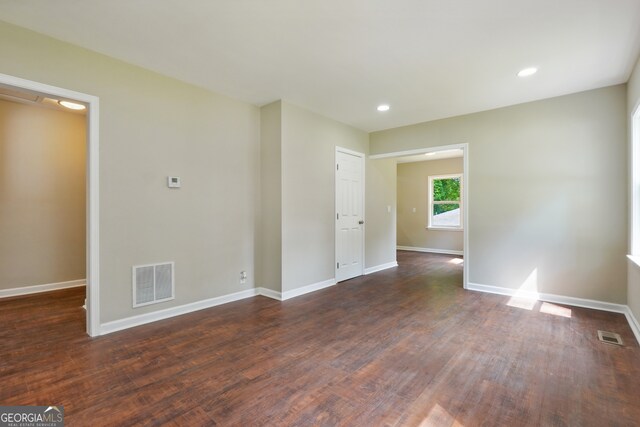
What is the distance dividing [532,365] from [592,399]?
44 centimetres

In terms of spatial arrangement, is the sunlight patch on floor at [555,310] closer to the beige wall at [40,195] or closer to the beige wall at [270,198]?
the beige wall at [270,198]

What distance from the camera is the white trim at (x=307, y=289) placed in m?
4.16

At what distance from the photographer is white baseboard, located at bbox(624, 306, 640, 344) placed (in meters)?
2.83

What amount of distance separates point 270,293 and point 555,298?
12.5 feet

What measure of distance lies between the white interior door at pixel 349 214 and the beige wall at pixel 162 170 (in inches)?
59.1

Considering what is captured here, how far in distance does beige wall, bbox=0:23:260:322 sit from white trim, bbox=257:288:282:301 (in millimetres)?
239

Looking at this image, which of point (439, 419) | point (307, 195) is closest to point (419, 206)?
point (307, 195)

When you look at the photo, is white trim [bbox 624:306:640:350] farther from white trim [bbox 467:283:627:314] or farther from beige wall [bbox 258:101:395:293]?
beige wall [bbox 258:101:395:293]

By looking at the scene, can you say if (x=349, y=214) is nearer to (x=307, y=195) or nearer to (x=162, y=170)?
(x=307, y=195)

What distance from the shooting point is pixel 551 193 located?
3.97 metres

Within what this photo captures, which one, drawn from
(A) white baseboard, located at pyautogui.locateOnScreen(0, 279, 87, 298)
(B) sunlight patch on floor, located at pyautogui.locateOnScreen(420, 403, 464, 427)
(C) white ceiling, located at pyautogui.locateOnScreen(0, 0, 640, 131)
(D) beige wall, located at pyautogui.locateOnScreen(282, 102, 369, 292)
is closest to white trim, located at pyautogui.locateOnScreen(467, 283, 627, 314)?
(D) beige wall, located at pyautogui.locateOnScreen(282, 102, 369, 292)

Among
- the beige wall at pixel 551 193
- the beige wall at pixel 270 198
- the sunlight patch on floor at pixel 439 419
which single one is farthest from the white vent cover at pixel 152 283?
the beige wall at pixel 551 193

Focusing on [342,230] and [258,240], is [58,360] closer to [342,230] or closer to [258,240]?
[258,240]

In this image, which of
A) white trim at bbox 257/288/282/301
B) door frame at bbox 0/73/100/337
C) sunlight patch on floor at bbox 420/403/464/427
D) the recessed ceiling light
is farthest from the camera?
white trim at bbox 257/288/282/301
